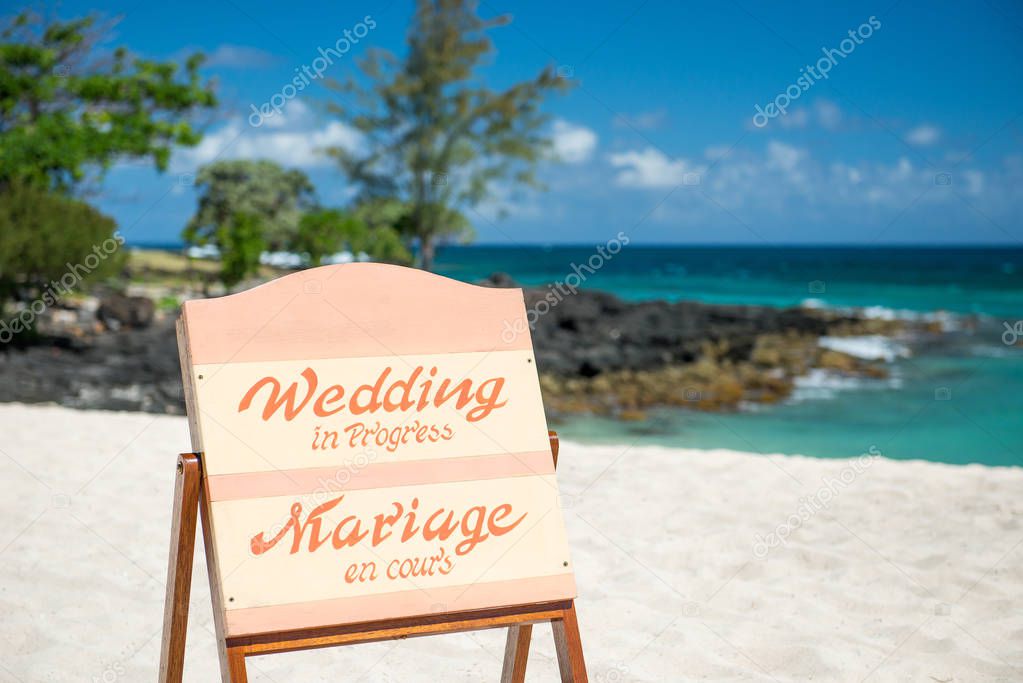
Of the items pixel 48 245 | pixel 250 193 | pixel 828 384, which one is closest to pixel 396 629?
pixel 48 245

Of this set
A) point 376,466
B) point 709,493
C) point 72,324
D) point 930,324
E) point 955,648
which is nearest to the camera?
point 376,466

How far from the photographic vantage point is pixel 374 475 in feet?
7.37

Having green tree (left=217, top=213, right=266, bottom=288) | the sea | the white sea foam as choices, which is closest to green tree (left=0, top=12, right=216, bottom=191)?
green tree (left=217, top=213, right=266, bottom=288)

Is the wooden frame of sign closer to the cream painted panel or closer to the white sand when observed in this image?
the cream painted panel

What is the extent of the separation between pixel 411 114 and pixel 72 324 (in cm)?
932

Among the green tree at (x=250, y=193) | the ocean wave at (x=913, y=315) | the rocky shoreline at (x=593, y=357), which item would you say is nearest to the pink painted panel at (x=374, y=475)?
the rocky shoreline at (x=593, y=357)

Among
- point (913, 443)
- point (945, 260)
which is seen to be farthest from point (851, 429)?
point (945, 260)

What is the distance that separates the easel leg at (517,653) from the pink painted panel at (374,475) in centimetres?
58

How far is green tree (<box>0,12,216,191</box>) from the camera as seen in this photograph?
15.3 m

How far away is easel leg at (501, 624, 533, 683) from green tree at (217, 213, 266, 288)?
50.5ft

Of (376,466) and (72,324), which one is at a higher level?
(72,324)

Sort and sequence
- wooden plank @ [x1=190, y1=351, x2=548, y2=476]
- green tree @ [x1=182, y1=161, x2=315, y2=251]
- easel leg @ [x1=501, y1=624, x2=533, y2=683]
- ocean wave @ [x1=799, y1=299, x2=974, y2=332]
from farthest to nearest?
green tree @ [x1=182, y1=161, x2=315, y2=251] → ocean wave @ [x1=799, y1=299, x2=974, y2=332] → easel leg @ [x1=501, y1=624, x2=533, y2=683] → wooden plank @ [x1=190, y1=351, x2=548, y2=476]

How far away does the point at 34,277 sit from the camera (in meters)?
13.1

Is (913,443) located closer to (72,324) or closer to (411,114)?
(72,324)
